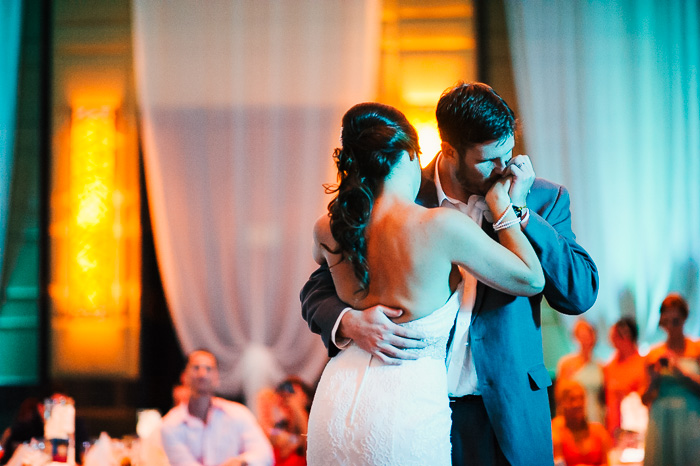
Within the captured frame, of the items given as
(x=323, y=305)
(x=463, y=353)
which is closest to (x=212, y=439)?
(x=323, y=305)

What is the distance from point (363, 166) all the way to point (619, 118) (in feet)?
13.2

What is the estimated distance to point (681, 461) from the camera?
3.83 metres

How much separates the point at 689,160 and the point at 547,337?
5.00ft

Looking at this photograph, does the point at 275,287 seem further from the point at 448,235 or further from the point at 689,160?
the point at 448,235

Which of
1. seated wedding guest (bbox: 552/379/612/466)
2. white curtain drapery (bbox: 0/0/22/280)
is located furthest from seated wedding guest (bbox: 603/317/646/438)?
white curtain drapery (bbox: 0/0/22/280)

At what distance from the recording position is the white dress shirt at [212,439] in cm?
402

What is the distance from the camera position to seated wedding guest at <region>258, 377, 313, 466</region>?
4.08 m

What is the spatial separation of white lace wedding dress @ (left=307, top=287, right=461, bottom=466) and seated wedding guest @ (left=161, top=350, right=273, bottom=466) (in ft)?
7.58

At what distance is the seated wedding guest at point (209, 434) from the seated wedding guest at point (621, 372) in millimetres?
1975

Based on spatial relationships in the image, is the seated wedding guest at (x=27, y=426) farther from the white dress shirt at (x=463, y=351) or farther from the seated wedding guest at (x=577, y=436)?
the white dress shirt at (x=463, y=351)

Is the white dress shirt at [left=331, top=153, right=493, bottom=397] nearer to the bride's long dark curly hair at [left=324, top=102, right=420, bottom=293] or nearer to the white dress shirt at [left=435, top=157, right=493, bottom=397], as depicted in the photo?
the white dress shirt at [left=435, top=157, right=493, bottom=397]

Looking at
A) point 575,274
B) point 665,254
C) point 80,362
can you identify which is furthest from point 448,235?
point 80,362

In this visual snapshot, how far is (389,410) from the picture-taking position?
171 cm

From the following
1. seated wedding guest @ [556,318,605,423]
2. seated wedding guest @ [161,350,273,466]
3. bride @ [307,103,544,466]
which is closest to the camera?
bride @ [307,103,544,466]
